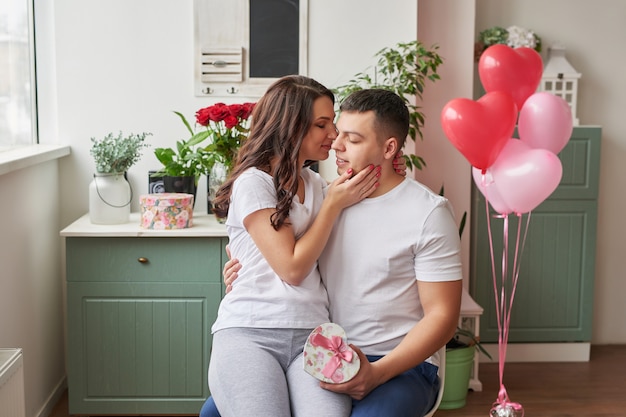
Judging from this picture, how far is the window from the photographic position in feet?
10.3

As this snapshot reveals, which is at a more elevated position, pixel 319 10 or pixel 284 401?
pixel 319 10

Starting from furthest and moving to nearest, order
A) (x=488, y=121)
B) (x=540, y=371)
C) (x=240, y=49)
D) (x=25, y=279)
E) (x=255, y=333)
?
(x=540, y=371) < (x=240, y=49) < (x=25, y=279) < (x=488, y=121) < (x=255, y=333)

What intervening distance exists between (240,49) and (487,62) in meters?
1.44

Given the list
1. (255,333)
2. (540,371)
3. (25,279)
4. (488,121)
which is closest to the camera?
(255,333)

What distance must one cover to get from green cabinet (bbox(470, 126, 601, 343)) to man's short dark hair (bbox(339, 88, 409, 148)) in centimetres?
194

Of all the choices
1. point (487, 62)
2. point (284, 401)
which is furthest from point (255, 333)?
point (487, 62)

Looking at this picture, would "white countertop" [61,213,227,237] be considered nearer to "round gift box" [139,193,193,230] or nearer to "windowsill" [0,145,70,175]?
"round gift box" [139,193,193,230]

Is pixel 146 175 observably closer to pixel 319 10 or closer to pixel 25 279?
pixel 25 279

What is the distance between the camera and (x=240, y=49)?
361 cm

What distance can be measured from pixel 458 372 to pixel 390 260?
1602 millimetres

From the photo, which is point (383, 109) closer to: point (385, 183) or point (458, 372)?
point (385, 183)

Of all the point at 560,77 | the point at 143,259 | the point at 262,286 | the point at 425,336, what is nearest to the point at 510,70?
the point at 425,336

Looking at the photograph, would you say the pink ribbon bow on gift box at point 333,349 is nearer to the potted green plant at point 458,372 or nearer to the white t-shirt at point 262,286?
the white t-shirt at point 262,286

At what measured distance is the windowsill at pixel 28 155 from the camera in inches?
111
